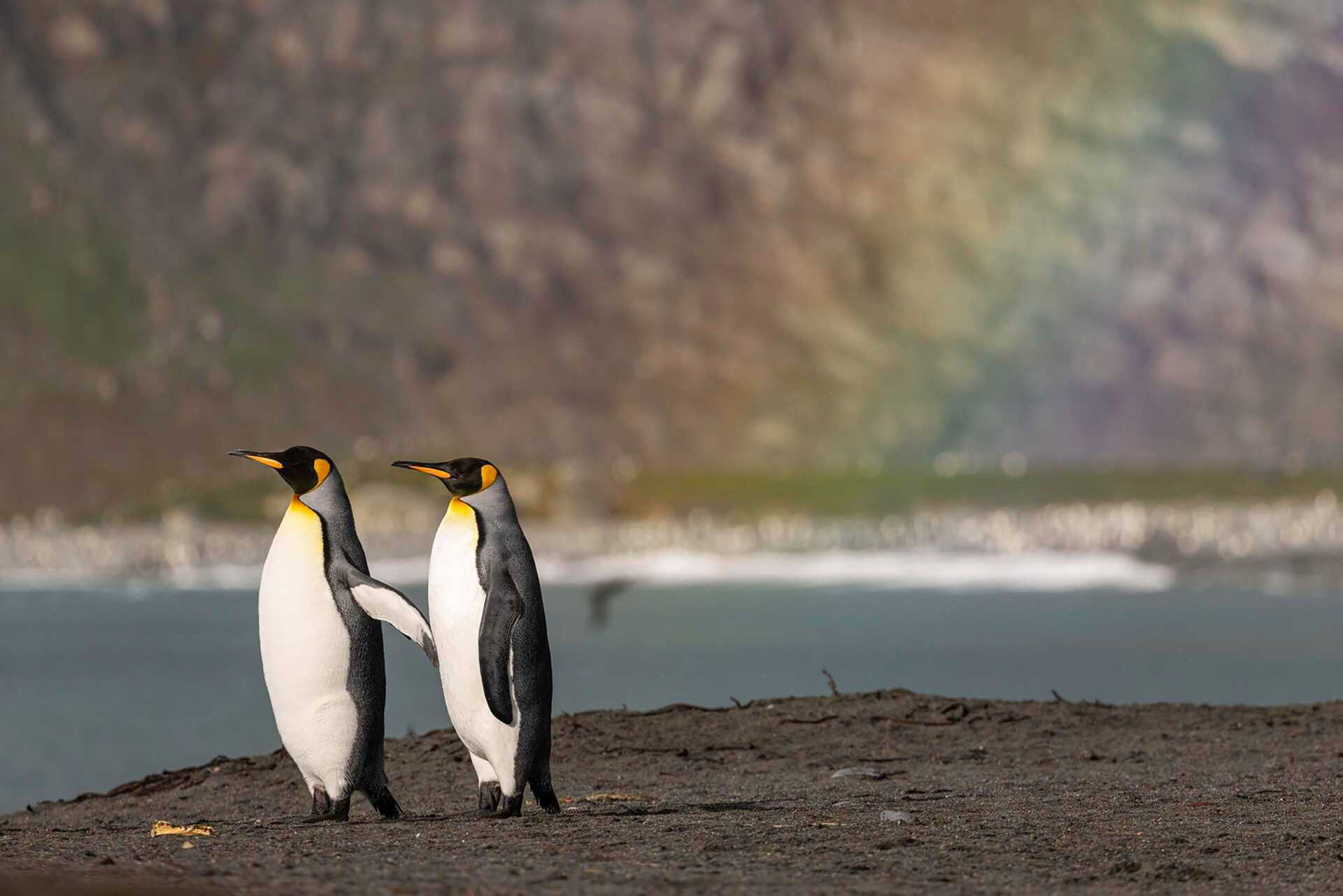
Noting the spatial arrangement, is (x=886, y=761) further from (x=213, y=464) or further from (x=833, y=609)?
(x=213, y=464)

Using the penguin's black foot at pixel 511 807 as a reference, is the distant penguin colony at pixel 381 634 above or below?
above

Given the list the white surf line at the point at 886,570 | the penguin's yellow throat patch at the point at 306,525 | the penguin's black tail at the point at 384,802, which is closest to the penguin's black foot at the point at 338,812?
the penguin's black tail at the point at 384,802

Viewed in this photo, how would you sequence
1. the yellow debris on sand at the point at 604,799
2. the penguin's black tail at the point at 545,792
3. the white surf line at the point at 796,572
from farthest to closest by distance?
the white surf line at the point at 796,572 < the yellow debris on sand at the point at 604,799 < the penguin's black tail at the point at 545,792

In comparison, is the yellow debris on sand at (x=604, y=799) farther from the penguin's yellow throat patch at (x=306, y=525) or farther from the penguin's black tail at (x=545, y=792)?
the penguin's yellow throat patch at (x=306, y=525)

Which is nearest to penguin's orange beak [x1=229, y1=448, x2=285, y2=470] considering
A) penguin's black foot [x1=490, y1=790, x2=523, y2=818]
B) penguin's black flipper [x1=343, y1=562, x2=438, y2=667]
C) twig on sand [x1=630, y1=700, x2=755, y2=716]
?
penguin's black flipper [x1=343, y1=562, x2=438, y2=667]

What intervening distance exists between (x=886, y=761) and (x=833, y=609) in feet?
249

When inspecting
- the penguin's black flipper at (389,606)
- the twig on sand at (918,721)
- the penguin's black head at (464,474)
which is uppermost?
the penguin's black head at (464,474)

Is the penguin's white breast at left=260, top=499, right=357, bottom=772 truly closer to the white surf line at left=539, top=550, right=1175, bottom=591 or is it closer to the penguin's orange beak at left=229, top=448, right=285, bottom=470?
the penguin's orange beak at left=229, top=448, right=285, bottom=470

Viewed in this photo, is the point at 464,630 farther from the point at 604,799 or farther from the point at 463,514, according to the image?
the point at 604,799

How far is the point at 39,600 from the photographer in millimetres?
115750

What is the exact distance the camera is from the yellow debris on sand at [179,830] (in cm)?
1028

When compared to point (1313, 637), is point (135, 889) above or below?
below

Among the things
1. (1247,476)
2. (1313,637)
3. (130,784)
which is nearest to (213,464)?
(1247,476)

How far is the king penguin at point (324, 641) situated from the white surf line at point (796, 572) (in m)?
101
